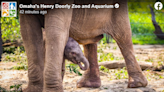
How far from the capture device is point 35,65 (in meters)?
3.16

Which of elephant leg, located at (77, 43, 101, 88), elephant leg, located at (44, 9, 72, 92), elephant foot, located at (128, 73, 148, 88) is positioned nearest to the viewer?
elephant leg, located at (44, 9, 72, 92)

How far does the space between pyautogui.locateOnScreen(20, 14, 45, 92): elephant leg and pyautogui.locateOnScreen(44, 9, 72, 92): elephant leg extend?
38cm

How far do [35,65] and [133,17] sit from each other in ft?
35.6

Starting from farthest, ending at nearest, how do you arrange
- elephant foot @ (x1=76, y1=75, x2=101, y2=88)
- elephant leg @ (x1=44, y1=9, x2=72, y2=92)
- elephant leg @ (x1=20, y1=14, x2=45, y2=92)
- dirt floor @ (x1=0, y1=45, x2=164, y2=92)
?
→ elephant foot @ (x1=76, y1=75, x2=101, y2=88)
dirt floor @ (x1=0, y1=45, x2=164, y2=92)
elephant leg @ (x1=20, y1=14, x2=45, y2=92)
elephant leg @ (x1=44, y1=9, x2=72, y2=92)

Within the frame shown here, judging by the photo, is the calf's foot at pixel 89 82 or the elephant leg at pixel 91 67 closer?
the calf's foot at pixel 89 82

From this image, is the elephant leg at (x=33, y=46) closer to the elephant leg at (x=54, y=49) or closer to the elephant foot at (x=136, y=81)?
the elephant leg at (x=54, y=49)

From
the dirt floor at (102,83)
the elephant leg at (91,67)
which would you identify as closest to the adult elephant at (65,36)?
the elephant leg at (91,67)

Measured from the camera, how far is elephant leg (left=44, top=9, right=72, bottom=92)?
275 cm

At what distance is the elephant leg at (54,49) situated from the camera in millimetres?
2752

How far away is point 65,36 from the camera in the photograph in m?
2.90

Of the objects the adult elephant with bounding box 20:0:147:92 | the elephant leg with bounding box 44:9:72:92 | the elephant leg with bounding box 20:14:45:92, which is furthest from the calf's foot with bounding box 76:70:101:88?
the elephant leg with bounding box 44:9:72:92

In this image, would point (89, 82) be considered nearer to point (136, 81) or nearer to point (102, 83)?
point (102, 83)

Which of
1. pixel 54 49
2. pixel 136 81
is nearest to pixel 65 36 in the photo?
pixel 54 49

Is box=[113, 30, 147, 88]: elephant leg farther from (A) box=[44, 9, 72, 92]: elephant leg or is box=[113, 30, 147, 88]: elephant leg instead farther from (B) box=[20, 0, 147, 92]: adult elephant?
(A) box=[44, 9, 72, 92]: elephant leg
